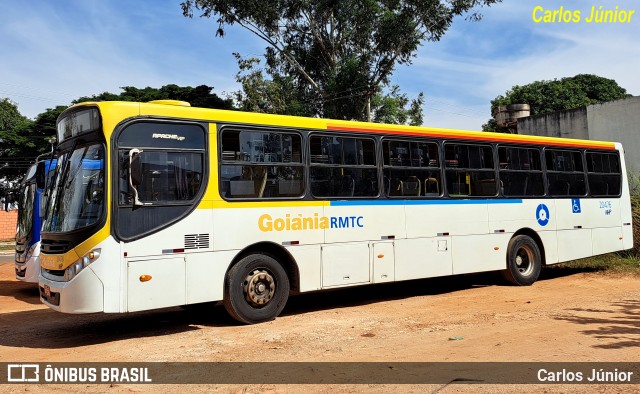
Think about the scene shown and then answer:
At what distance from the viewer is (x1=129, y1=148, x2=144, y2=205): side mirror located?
725 centimetres

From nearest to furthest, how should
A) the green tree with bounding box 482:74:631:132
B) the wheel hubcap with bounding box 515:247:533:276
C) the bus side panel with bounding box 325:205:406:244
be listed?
the bus side panel with bounding box 325:205:406:244 → the wheel hubcap with bounding box 515:247:533:276 → the green tree with bounding box 482:74:631:132

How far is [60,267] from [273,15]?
87.9ft

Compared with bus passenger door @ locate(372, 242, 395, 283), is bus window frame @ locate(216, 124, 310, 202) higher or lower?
higher

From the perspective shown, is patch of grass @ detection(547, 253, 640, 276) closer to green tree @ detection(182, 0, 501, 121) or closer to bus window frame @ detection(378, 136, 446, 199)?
bus window frame @ detection(378, 136, 446, 199)

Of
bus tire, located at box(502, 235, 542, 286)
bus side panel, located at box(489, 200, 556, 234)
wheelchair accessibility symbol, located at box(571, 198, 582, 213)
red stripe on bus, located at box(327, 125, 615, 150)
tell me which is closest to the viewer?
red stripe on bus, located at box(327, 125, 615, 150)

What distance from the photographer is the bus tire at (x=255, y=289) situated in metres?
8.18

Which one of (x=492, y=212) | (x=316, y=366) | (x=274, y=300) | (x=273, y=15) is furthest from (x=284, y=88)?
(x=316, y=366)

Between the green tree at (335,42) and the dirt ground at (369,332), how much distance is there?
2129cm

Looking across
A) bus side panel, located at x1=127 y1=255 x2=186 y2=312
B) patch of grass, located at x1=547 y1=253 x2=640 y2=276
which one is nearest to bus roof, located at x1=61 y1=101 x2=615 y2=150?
bus side panel, located at x1=127 y1=255 x2=186 y2=312

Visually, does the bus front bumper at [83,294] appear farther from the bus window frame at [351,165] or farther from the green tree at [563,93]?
the green tree at [563,93]

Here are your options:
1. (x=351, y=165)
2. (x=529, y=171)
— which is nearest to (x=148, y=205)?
(x=351, y=165)

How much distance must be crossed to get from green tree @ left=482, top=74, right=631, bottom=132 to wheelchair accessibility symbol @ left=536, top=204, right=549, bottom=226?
4061 centimetres

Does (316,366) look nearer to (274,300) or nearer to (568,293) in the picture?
(274,300)

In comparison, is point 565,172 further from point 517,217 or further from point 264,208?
point 264,208
